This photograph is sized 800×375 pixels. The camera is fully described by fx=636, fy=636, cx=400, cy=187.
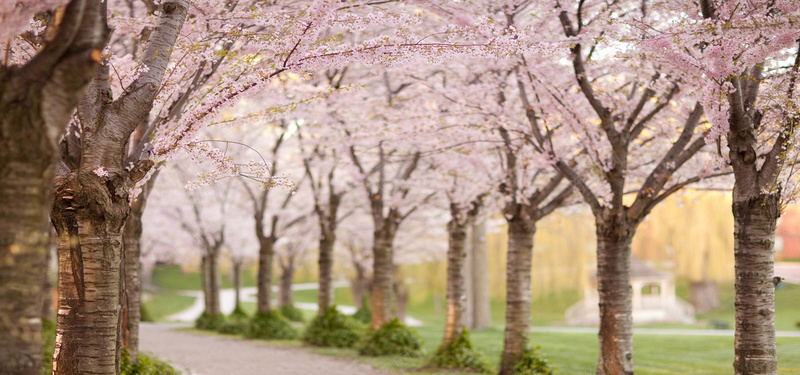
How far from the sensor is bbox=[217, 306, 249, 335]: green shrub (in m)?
21.0

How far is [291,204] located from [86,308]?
19.6 meters

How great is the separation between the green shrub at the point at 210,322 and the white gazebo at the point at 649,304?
57.1 ft

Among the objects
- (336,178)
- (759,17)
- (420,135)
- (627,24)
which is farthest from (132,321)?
(336,178)

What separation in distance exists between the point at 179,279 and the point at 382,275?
58567 millimetres

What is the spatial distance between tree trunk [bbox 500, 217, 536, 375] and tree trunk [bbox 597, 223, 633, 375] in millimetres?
2288

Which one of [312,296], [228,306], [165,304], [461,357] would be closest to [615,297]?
[461,357]

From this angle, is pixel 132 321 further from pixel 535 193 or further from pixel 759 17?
pixel 759 17

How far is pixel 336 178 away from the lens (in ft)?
66.3

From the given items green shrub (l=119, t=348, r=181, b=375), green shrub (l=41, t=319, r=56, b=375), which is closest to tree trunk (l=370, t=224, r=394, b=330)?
green shrub (l=119, t=348, r=181, b=375)

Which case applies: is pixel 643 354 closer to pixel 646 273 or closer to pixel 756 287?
pixel 756 287

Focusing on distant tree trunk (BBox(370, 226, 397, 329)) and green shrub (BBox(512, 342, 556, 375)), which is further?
distant tree trunk (BBox(370, 226, 397, 329))

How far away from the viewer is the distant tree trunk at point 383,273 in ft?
48.3

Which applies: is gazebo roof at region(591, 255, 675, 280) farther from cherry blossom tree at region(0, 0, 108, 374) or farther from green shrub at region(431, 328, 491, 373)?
cherry blossom tree at region(0, 0, 108, 374)

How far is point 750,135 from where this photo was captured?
623cm
